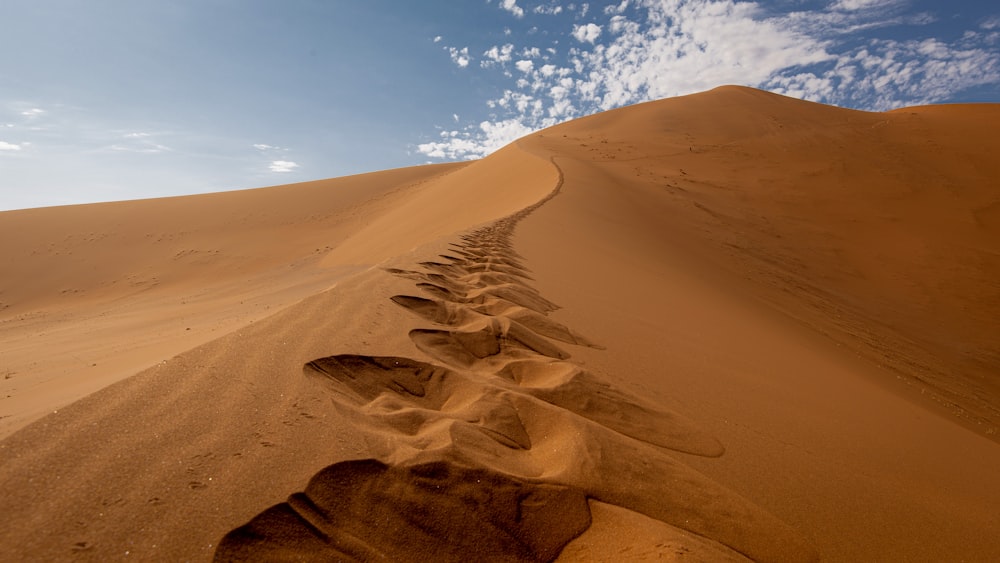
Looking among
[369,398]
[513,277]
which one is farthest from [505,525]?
[513,277]

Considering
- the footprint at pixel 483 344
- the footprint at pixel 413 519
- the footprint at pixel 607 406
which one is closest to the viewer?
the footprint at pixel 413 519

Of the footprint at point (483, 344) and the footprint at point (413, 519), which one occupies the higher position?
the footprint at point (483, 344)

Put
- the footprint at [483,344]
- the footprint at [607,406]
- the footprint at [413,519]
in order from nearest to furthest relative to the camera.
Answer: the footprint at [413,519], the footprint at [607,406], the footprint at [483,344]

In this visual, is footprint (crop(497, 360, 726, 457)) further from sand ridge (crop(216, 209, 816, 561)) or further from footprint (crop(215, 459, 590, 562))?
footprint (crop(215, 459, 590, 562))

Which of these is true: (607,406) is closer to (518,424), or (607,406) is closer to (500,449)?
(518,424)

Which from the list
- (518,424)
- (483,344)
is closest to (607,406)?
(518,424)

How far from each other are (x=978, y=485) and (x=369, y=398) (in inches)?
106

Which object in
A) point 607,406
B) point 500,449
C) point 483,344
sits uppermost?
point 483,344

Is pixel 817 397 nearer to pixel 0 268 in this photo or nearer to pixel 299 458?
pixel 299 458

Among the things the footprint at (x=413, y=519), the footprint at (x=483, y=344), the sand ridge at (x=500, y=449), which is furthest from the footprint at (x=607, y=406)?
the footprint at (x=413, y=519)

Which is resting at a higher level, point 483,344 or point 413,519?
point 483,344

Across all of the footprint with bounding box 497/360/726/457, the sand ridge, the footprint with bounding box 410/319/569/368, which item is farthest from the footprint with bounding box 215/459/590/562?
the footprint with bounding box 410/319/569/368

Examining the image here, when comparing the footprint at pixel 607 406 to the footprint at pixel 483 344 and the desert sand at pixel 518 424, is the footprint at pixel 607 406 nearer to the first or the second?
the desert sand at pixel 518 424

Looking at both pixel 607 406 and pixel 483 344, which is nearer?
pixel 607 406
